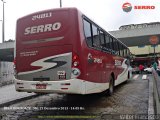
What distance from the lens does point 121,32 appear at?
3600 centimetres

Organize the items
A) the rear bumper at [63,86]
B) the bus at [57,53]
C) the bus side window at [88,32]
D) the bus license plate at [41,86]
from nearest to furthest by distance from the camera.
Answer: the rear bumper at [63,86], the bus at [57,53], the bus license plate at [41,86], the bus side window at [88,32]

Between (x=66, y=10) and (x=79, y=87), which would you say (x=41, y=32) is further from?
(x=79, y=87)

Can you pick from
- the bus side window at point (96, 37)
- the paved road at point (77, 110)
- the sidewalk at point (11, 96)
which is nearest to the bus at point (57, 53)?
the bus side window at point (96, 37)

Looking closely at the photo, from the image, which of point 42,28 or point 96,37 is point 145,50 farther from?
point 42,28

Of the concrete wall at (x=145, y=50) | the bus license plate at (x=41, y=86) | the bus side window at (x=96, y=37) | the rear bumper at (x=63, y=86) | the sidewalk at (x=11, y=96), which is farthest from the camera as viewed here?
the concrete wall at (x=145, y=50)

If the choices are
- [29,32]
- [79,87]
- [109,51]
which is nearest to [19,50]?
[29,32]

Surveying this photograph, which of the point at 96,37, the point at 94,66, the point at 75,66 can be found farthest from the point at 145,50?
the point at 75,66

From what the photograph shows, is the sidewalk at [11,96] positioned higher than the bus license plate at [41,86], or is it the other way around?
the bus license plate at [41,86]

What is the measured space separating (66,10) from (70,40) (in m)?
0.98

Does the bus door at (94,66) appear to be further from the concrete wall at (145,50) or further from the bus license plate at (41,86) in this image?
the concrete wall at (145,50)

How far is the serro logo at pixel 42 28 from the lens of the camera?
311 inches

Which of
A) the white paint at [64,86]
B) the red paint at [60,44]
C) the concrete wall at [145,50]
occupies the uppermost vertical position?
the concrete wall at [145,50]

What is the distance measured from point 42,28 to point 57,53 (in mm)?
1015

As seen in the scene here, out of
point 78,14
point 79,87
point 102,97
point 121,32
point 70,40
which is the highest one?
point 121,32
